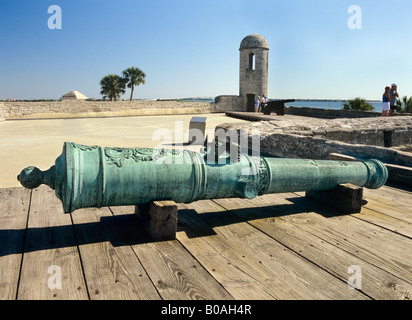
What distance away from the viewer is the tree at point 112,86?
49062 mm

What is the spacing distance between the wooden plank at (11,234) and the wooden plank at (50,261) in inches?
1.5

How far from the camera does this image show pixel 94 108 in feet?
64.0

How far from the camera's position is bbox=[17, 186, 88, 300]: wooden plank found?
63.8 inches

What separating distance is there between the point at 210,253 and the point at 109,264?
62cm

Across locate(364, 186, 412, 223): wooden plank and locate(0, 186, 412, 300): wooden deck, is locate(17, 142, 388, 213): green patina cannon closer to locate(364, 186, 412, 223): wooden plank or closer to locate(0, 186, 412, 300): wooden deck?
locate(0, 186, 412, 300): wooden deck

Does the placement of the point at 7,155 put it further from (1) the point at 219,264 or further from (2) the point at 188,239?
(1) the point at 219,264

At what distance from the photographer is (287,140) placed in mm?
5301

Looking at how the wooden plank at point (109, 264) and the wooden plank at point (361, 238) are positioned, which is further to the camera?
the wooden plank at point (361, 238)

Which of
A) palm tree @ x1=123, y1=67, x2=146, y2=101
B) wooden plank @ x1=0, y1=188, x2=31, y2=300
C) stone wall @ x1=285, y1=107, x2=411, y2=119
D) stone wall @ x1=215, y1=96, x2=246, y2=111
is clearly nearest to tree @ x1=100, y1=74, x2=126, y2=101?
palm tree @ x1=123, y1=67, x2=146, y2=101

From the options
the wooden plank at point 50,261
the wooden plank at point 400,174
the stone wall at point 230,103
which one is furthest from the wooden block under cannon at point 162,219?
the stone wall at point 230,103

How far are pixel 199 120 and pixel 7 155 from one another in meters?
4.38

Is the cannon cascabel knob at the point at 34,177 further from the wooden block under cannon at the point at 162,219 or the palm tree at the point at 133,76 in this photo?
the palm tree at the point at 133,76

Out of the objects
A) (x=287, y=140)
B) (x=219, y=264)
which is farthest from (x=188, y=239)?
(x=287, y=140)
